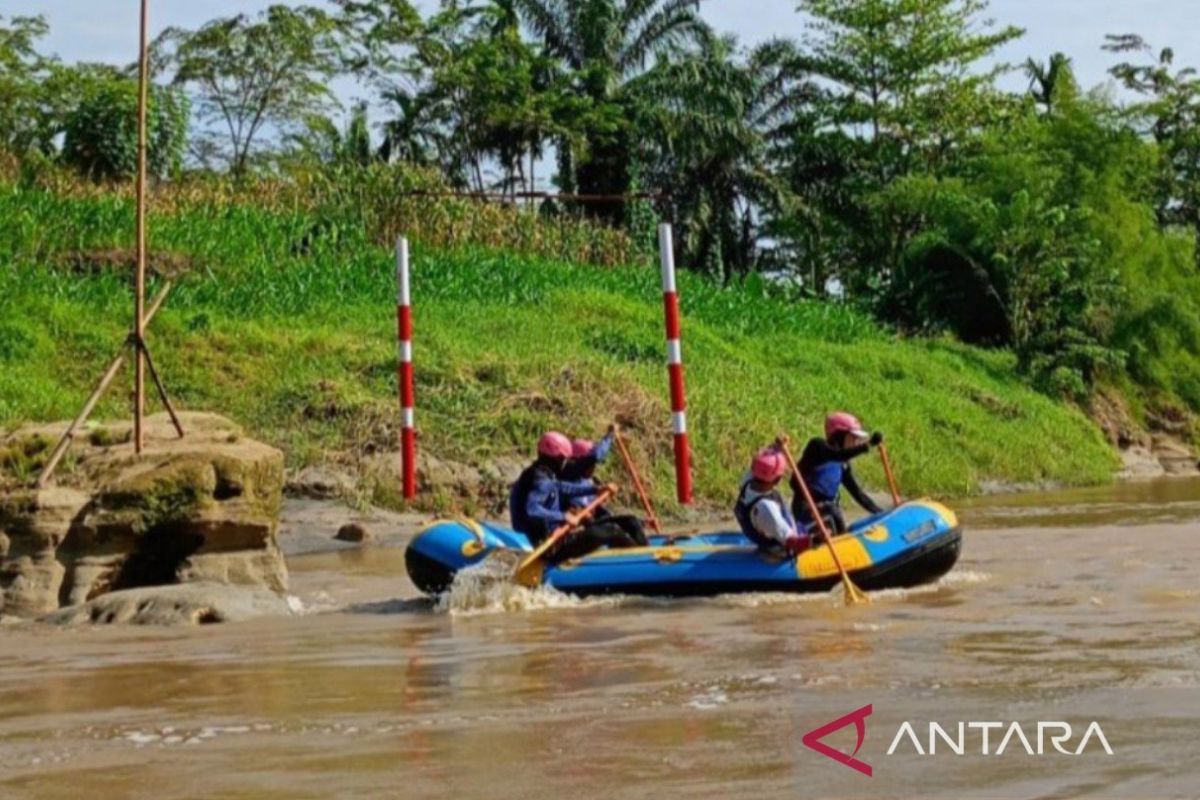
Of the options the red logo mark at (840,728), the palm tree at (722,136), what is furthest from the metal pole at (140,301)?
the palm tree at (722,136)

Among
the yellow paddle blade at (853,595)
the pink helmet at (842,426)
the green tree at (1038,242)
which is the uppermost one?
the green tree at (1038,242)

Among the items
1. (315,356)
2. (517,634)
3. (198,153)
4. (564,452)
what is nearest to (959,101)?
(198,153)

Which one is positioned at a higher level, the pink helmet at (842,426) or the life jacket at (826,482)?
the pink helmet at (842,426)

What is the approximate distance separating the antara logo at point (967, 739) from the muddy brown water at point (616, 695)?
4 cm

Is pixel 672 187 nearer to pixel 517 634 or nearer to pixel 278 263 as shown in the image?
pixel 278 263

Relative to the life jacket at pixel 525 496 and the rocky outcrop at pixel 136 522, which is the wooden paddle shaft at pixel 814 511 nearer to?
the life jacket at pixel 525 496

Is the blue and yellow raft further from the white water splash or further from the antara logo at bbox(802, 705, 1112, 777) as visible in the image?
the antara logo at bbox(802, 705, 1112, 777)

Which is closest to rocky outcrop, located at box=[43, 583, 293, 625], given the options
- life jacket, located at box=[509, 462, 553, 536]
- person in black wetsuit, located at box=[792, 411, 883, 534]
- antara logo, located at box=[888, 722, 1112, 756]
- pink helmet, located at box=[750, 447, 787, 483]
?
life jacket, located at box=[509, 462, 553, 536]

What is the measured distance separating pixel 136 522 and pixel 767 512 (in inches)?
149

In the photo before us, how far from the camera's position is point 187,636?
30.9ft

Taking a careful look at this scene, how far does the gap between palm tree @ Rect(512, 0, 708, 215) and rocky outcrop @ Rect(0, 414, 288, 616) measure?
23.3 meters

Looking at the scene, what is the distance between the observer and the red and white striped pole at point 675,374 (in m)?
15.3

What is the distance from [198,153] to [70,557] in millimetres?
28723

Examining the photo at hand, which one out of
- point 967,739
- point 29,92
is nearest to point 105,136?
point 29,92
